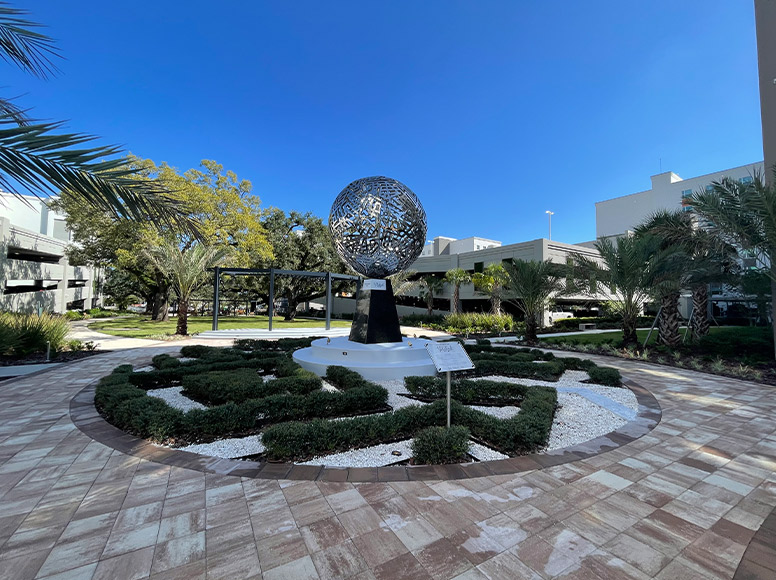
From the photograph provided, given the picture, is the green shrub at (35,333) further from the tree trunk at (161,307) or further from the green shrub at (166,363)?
the tree trunk at (161,307)

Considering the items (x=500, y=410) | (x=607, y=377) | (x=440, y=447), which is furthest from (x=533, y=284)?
(x=440, y=447)

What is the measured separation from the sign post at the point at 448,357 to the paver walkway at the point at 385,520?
1.23 m

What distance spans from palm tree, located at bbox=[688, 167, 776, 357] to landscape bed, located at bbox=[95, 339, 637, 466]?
6.45 m

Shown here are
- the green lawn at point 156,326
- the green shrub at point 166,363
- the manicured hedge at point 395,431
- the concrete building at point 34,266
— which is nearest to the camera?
the manicured hedge at point 395,431

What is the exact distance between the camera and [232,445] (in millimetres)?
4305

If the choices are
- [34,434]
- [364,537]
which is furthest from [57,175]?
[34,434]

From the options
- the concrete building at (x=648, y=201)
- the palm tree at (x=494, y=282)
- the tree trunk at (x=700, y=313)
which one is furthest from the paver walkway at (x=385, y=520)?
the concrete building at (x=648, y=201)

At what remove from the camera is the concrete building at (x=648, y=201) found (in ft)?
110

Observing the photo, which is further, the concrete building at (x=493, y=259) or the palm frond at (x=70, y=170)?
the concrete building at (x=493, y=259)

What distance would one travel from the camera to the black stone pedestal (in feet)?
29.2

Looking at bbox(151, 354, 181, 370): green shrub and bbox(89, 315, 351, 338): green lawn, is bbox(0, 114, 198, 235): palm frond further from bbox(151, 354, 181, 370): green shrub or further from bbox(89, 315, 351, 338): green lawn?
bbox(89, 315, 351, 338): green lawn

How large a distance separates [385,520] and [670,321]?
15.2 metres

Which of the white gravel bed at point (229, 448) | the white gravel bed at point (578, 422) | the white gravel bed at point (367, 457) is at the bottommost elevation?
the white gravel bed at point (578, 422)

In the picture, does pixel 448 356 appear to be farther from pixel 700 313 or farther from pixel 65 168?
pixel 700 313
